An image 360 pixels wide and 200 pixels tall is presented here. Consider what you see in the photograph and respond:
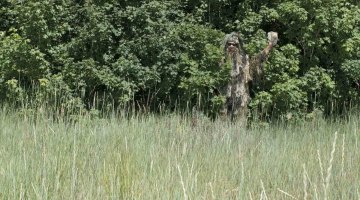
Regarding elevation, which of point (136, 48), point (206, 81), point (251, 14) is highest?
point (251, 14)

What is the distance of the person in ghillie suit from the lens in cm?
946

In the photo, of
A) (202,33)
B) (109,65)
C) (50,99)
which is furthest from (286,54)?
(50,99)

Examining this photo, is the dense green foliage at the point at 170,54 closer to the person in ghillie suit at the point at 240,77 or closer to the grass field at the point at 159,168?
the person in ghillie suit at the point at 240,77

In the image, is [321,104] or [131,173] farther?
[321,104]

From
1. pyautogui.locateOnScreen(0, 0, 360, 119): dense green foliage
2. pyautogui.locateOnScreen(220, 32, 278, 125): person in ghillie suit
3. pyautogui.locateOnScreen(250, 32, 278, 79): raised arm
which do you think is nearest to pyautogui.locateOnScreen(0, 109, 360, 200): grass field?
pyautogui.locateOnScreen(220, 32, 278, 125): person in ghillie suit

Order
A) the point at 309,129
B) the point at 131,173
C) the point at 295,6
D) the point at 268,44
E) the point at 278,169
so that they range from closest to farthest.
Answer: the point at 131,173 → the point at 278,169 → the point at 309,129 → the point at 268,44 → the point at 295,6

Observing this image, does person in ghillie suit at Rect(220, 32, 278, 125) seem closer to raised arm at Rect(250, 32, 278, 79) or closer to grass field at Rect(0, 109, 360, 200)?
raised arm at Rect(250, 32, 278, 79)

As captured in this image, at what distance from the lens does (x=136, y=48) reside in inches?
422

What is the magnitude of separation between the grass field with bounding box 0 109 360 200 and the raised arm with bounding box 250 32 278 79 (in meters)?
3.35

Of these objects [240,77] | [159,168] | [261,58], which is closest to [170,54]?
[240,77]

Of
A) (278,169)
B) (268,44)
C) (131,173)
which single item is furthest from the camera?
(268,44)

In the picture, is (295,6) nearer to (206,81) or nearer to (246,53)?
(246,53)

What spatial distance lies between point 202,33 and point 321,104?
3.05m

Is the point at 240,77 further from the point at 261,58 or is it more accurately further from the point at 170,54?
the point at 170,54
